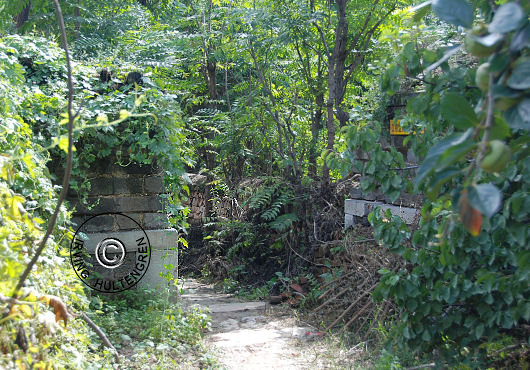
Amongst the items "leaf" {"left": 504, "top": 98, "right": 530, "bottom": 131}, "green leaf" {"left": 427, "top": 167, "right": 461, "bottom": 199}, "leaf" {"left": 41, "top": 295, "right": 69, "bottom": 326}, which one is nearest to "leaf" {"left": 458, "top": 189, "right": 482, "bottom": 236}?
"green leaf" {"left": 427, "top": 167, "right": 461, "bottom": 199}

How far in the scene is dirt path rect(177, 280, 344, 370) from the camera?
428 cm

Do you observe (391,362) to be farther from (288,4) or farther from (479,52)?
(288,4)

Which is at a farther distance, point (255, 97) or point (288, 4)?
point (255, 97)

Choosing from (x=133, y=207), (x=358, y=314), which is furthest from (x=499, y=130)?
(x=133, y=207)

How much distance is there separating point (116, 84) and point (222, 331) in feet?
8.96

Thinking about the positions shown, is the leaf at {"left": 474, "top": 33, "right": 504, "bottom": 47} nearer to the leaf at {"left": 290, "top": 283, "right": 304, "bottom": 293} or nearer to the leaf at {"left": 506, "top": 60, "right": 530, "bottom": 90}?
the leaf at {"left": 506, "top": 60, "right": 530, "bottom": 90}

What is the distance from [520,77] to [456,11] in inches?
9.7

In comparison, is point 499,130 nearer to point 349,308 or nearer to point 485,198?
point 485,198

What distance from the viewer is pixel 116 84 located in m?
4.93

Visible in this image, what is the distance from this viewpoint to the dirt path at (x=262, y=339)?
428 cm

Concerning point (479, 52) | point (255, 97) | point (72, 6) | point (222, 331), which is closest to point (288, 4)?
point (255, 97)

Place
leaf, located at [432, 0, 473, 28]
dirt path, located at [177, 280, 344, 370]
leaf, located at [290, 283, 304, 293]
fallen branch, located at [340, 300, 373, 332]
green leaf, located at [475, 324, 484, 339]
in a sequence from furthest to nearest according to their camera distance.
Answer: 1. leaf, located at [290, 283, 304, 293]
2. fallen branch, located at [340, 300, 373, 332]
3. dirt path, located at [177, 280, 344, 370]
4. green leaf, located at [475, 324, 484, 339]
5. leaf, located at [432, 0, 473, 28]

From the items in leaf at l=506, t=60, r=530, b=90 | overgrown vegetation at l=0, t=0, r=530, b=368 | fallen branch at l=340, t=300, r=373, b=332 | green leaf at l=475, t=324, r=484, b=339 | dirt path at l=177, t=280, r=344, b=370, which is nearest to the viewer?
leaf at l=506, t=60, r=530, b=90

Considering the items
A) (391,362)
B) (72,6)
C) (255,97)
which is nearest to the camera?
(391,362)
